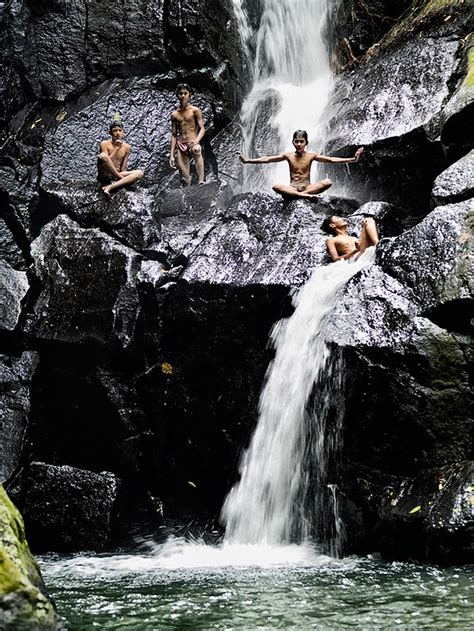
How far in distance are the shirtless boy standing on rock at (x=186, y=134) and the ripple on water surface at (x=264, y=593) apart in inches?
238

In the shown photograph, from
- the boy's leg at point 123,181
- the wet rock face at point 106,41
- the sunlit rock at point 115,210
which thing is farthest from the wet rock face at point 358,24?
the sunlit rock at point 115,210

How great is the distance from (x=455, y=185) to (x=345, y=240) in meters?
1.17

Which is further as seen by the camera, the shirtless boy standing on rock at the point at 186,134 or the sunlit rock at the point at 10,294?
the shirtless boy standing on rock at the point at 186,134

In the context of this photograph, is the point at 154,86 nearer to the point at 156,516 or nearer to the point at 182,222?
the point at 182,222

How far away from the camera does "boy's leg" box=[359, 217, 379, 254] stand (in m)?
7.07

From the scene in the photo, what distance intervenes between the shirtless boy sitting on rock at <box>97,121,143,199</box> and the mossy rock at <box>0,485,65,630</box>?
6.34 meters

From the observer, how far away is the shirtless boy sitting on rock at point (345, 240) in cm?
689

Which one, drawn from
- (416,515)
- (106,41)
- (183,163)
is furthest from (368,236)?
(106,41)

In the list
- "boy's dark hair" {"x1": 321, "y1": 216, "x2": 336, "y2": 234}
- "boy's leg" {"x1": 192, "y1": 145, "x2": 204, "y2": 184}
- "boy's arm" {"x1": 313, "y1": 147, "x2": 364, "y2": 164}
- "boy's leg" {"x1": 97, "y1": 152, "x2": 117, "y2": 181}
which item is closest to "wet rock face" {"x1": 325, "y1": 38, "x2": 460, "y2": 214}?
"boy's arm" {"x1": 313, "y1": 147, "x2": 364, "y2": 164}

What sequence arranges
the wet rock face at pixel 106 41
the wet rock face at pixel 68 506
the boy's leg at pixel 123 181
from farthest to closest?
the wet rock face at pixel 106 41, the boy's leg at pixel 123 181, the wet rock face at pixel 68 506

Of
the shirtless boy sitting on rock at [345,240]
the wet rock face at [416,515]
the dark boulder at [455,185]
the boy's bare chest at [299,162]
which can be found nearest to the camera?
the wet rock face at [416,515]

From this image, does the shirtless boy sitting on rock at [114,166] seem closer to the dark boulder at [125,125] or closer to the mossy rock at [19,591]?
the dark boulder at [125,125]

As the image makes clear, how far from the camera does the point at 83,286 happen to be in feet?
25.7

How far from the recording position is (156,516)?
723 centimetres
